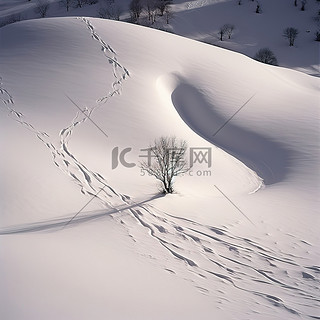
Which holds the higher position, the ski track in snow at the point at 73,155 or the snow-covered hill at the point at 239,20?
the snow-covered hill at the point at 239,20

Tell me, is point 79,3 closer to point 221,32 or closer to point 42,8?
point 42,8

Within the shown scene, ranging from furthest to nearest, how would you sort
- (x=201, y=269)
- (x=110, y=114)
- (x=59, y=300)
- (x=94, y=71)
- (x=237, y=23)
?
1. (x=237, y=23)
2. (x=94, y=71)
3. (x=110, y=114)
4. (x=201, y=269)
5. (x=59, y=300)

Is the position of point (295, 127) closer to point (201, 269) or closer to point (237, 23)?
point (201, 269)

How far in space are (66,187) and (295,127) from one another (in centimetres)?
963

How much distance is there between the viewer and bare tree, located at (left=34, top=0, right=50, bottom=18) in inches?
1631

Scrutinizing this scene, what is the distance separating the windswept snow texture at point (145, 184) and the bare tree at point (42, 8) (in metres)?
26.6

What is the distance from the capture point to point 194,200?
8.27m

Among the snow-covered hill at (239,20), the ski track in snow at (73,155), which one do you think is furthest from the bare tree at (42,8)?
the ski track in snow at (73,155)

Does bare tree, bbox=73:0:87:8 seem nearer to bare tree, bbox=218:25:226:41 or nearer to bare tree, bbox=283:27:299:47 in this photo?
bare tree, bbox=218:25:226:41

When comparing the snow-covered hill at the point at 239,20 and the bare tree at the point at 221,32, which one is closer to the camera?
the snow-covered hill at the point at 239,20

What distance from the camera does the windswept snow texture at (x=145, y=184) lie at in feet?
15.4

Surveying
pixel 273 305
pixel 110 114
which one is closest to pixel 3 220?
pixel 273 305

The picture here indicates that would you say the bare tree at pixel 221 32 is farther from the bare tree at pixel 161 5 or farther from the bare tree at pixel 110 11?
the bare tree at pixel 110 11

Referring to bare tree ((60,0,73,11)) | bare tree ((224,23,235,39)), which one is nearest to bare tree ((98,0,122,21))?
bare tree ((60,0,73,11))
